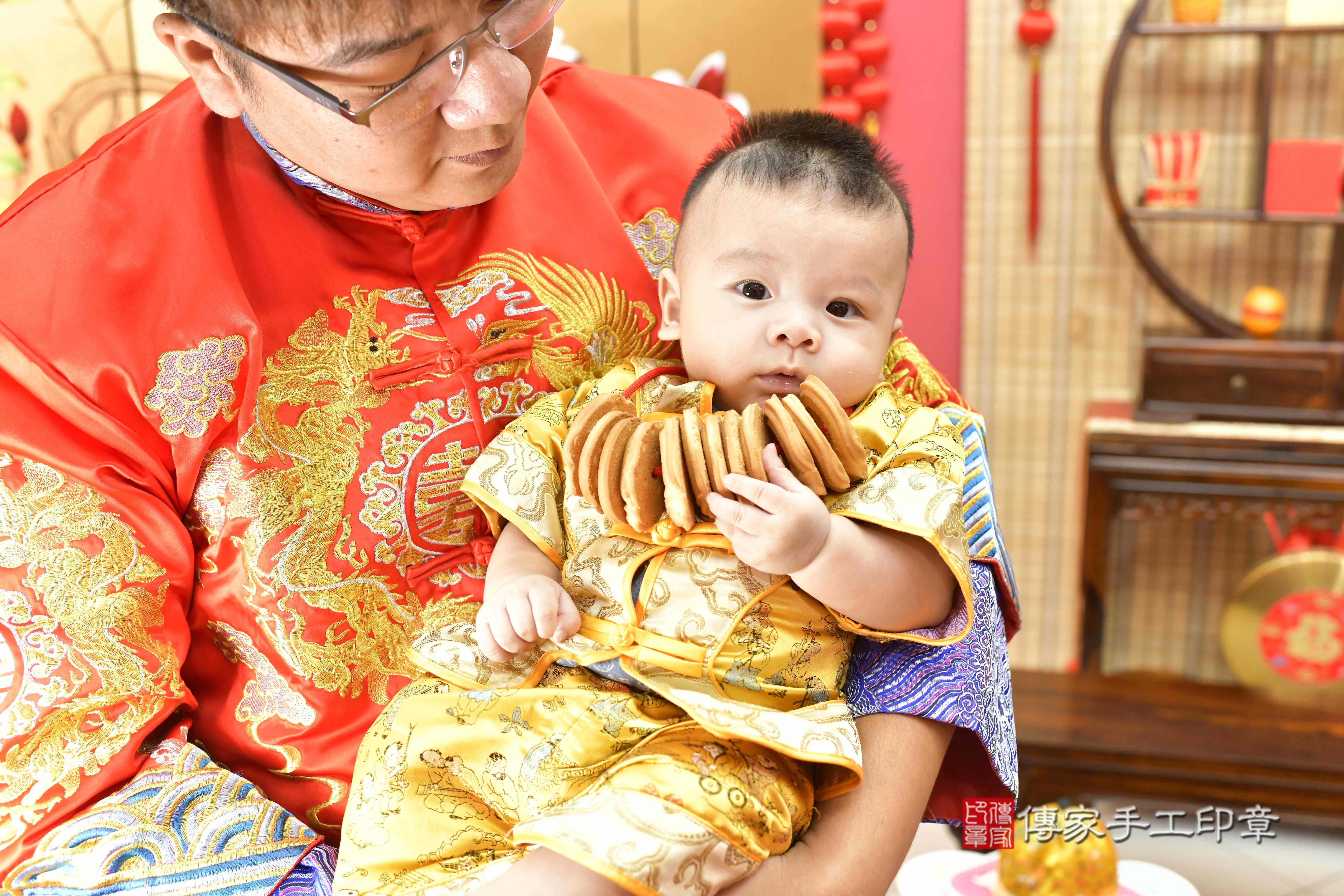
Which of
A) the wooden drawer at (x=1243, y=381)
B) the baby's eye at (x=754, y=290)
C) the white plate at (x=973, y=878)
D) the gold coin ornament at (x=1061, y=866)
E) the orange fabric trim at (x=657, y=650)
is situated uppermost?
the baby's eye at (x=754, y=290)

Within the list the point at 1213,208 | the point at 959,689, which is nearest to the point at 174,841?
the point at 959,689

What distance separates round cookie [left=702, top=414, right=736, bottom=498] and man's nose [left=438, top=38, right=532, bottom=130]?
0.36 meters

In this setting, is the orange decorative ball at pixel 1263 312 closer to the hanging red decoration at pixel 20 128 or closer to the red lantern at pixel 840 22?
the red lantern at pixel 840 22

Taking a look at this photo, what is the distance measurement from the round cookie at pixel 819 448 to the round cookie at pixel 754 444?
0.10ft

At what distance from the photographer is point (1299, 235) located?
3305 millimetres

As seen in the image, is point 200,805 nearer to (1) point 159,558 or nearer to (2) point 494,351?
(1) point 159,558

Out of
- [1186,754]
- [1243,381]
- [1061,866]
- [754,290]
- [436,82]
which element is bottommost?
[1186,754]

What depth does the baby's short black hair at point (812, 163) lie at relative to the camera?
1.14 m

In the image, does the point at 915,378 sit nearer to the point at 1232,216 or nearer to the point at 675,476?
the point at 675,476

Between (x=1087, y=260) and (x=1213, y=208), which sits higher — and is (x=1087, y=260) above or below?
below

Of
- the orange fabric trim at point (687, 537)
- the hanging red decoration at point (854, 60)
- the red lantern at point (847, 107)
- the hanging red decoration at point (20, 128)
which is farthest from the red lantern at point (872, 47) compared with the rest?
the orange fabric trim at point (687, 537)

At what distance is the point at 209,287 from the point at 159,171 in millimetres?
137

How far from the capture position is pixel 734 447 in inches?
38.5

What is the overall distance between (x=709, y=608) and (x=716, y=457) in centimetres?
18
